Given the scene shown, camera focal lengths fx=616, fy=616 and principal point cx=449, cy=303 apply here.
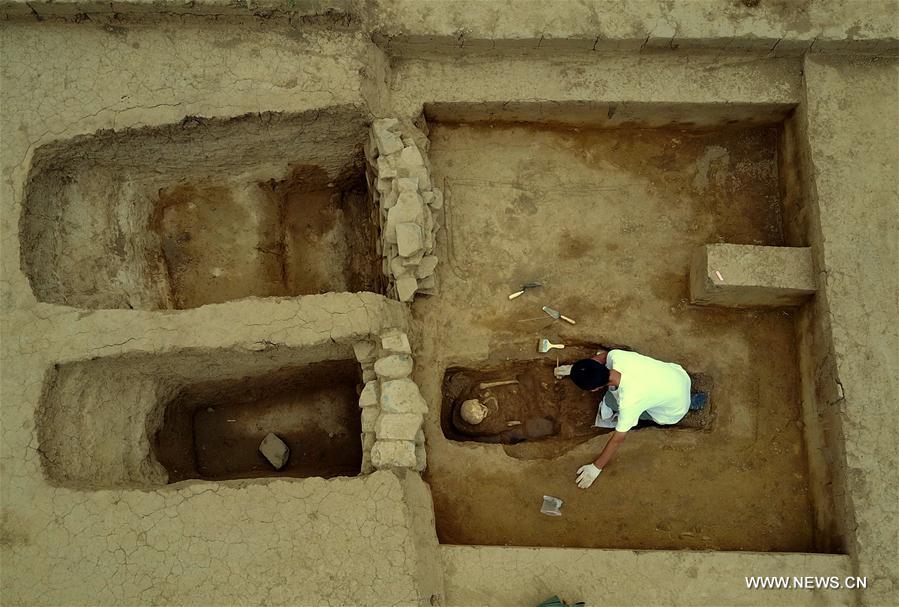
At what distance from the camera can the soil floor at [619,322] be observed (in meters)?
3.92

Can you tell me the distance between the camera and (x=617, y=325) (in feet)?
13.6

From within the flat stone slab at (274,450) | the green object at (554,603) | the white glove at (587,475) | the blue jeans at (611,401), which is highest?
the blue jeans at (611,401)

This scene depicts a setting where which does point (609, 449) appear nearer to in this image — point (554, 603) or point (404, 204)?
point (554, 603)

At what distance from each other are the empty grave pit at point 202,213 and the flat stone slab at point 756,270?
2180 millimetres

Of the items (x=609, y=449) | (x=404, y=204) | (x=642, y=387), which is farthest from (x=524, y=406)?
(x=404, y=204)

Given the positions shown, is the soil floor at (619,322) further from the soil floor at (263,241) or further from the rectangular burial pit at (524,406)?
the soil floor at (263,241)

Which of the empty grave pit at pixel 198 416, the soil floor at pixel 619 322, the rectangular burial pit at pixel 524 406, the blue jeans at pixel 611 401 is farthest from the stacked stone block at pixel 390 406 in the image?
the blue jeans at pixel 611 401

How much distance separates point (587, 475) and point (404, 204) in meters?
2.03

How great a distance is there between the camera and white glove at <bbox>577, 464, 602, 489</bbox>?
150 inches

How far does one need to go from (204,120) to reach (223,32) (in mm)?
571

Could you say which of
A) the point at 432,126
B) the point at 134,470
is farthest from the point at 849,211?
the point at 134,470

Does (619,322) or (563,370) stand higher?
(619,322)

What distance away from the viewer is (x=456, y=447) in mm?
3979

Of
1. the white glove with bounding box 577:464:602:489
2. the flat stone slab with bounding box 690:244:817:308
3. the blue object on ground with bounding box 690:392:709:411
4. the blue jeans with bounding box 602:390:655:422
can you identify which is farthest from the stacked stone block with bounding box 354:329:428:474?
the flat stone slab with bounding box 690:244:817:308
